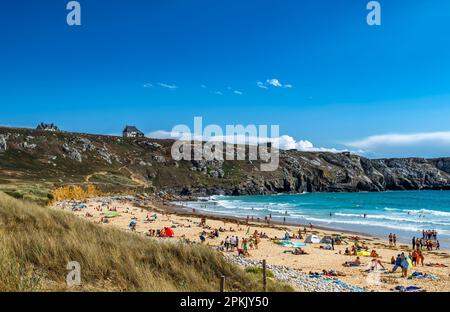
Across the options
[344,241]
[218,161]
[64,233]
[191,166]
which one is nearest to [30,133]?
[191,166]

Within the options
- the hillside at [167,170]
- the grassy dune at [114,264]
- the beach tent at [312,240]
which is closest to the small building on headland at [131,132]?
the hillside at [167,170]

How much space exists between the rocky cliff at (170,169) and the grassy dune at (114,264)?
83.2 metres

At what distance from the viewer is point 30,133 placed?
127125mm

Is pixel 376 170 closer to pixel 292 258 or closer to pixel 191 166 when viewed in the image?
A: pixel 191 166

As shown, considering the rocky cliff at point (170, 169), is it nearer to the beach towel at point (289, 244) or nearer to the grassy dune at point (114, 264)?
the beach towel at point (289, 244)

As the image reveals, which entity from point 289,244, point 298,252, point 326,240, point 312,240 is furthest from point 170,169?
point 298,252

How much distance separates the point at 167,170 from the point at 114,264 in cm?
11837

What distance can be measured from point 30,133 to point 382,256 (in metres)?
125

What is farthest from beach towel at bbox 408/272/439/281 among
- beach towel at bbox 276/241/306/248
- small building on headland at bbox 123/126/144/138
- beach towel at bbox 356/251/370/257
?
small building on headland at bbox 123/126/144/138

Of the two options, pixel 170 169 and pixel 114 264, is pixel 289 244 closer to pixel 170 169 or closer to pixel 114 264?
pixel 114 264

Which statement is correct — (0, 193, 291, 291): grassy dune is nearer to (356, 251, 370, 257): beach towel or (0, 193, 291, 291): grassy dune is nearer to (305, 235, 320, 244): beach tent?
(356, 251, 370, 257): beach towel

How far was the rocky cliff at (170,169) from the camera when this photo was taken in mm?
103562

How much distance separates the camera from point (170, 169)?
127 metres

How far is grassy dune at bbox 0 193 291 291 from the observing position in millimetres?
7420
